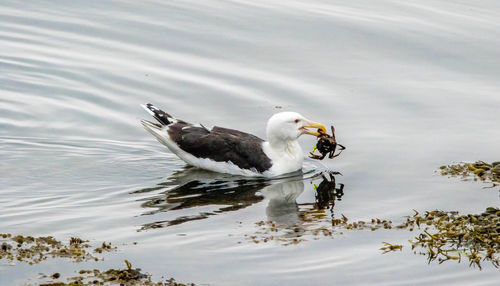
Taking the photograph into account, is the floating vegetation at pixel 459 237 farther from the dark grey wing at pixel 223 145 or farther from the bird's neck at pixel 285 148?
the dark grey wing at pixel 223 145

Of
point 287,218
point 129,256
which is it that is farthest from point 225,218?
point 129,256

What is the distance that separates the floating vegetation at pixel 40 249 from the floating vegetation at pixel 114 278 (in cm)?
Result: 47

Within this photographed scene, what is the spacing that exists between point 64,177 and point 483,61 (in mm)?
9300

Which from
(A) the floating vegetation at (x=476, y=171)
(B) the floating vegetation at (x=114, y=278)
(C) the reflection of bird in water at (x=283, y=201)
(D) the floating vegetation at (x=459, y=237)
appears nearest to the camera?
(B) the floating vegetation at (x=114, y=278)

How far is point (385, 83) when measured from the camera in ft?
54.5

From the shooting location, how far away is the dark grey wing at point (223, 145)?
13.3m

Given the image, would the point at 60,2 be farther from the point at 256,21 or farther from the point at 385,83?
the point at 385,83

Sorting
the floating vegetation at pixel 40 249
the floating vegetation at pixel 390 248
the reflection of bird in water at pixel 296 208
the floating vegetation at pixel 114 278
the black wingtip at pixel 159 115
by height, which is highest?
the black wingtip at pixel 159 115

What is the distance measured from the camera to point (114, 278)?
857 centimetres

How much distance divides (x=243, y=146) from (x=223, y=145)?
0.32 metres

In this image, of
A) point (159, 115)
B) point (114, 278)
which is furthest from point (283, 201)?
point (114, 278)

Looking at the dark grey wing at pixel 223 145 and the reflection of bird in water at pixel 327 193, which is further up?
the dark grey wing at pixel 223 145

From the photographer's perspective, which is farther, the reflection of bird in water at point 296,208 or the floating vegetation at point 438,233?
the reflection of bird in water at point 296,208

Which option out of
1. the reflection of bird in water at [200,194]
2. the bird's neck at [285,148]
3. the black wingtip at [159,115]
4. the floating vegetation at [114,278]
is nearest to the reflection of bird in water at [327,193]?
the bird's neck at [285,148]
